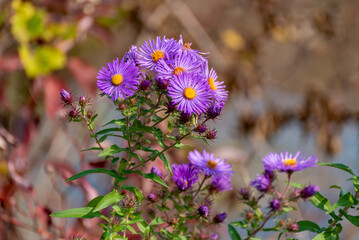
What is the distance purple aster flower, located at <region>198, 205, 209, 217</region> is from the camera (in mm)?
744

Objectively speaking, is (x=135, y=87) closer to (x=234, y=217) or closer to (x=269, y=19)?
(x=234, y=217)

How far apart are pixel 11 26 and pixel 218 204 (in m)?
1.28

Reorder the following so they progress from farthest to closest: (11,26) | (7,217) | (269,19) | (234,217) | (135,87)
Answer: (269,19)
(234,217)
(11,26)
(7,217)
(135,87)

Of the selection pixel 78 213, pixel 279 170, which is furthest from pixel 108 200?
pixel 279 170

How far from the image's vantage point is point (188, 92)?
2.20 ft

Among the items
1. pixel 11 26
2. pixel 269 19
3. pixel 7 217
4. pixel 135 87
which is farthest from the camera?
pixel 269 19

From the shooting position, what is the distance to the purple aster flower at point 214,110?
71cm

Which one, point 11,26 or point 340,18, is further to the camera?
point 340,18

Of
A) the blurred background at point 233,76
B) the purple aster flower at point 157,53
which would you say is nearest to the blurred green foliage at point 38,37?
the blurred background at point 233,76

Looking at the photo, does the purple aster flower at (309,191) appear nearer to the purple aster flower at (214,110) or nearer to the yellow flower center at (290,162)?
the yellow flower center at (290,162)

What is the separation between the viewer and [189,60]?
721 millimetres

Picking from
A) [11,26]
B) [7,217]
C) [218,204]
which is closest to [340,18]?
→ [218,204]

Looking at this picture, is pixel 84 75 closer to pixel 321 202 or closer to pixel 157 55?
pixel 157 55

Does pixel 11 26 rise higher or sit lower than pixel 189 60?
higher
